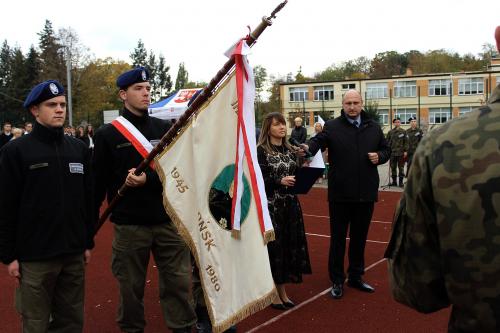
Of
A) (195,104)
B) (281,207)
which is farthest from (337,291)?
(195,104)

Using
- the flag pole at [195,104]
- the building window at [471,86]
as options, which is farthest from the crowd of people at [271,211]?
the building window at [471,86]

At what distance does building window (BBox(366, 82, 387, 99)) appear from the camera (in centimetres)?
6275

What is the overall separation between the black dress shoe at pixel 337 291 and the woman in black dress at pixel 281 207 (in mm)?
357

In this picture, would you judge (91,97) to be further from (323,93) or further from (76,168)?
(76,168)

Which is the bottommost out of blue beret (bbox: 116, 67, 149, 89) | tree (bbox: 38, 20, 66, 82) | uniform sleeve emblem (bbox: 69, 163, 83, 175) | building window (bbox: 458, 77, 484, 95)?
uniform sleeve emblem (bbox: 69, 163, 83, 175)

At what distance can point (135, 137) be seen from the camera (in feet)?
13.1

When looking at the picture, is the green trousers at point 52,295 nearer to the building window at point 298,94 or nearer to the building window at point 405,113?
the building window at point 405,113

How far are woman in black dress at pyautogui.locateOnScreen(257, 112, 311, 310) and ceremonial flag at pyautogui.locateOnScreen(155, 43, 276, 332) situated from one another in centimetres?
149

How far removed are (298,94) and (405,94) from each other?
1325 cm

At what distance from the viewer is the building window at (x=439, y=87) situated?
6034cm

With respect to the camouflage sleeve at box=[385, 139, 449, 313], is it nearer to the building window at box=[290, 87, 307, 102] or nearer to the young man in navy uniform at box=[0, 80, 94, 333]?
the young man in navy uniform at box=[0, 80, 94, 333]

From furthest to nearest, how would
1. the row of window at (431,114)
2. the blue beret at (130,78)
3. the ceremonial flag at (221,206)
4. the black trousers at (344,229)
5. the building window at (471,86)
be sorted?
the row of window at (431,114) → the building window at (471,86) → the black trousers at (344,229) → the blue beret at (130,78) → the ceremonial flag at (221,206)

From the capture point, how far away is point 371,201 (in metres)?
5.39

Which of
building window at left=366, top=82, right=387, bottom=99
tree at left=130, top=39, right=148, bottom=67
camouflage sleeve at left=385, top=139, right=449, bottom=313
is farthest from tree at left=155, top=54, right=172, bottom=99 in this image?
camouflage sleeve at left=385, top=139, right=449, bottom=313
